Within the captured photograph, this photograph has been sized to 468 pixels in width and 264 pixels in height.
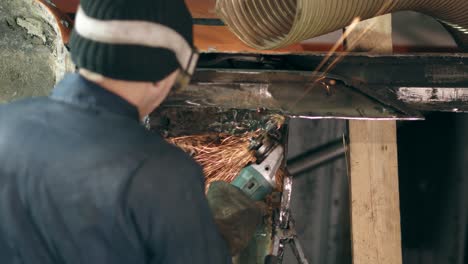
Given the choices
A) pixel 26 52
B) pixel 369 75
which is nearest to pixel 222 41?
pixel 369 75

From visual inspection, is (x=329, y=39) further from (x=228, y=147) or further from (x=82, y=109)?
(x=82, y=109)

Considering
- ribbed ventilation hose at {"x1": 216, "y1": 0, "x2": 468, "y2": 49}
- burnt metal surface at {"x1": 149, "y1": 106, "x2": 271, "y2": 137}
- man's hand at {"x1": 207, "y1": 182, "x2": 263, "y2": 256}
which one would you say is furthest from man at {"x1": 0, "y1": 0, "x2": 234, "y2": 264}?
burnt metal surface at {"x1": 149, "y1": 106, "x2": 271, "y2": 137}

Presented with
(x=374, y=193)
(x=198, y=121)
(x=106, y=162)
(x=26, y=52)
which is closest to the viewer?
(x=106, y=162)

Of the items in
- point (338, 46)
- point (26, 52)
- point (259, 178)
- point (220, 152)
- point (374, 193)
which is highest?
point (26, 52)

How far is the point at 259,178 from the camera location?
199cm

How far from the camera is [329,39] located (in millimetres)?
2488

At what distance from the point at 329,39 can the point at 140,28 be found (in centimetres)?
157

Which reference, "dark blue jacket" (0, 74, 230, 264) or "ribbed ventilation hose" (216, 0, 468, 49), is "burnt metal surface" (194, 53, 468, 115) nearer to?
"ribbed ventilation hose" (216, 0, 468, 49)

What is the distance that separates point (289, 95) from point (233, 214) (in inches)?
23.2

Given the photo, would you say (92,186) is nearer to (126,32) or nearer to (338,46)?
(126,32)

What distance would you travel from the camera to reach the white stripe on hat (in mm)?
1074

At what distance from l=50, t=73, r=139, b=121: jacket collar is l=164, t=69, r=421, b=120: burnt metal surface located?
84 centimetres

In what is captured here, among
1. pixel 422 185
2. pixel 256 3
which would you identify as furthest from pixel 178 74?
pixel 422 185

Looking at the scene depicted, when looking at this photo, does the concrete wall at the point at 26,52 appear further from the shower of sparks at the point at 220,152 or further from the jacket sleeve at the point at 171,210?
the jacket sleeve at the point at 171,210
